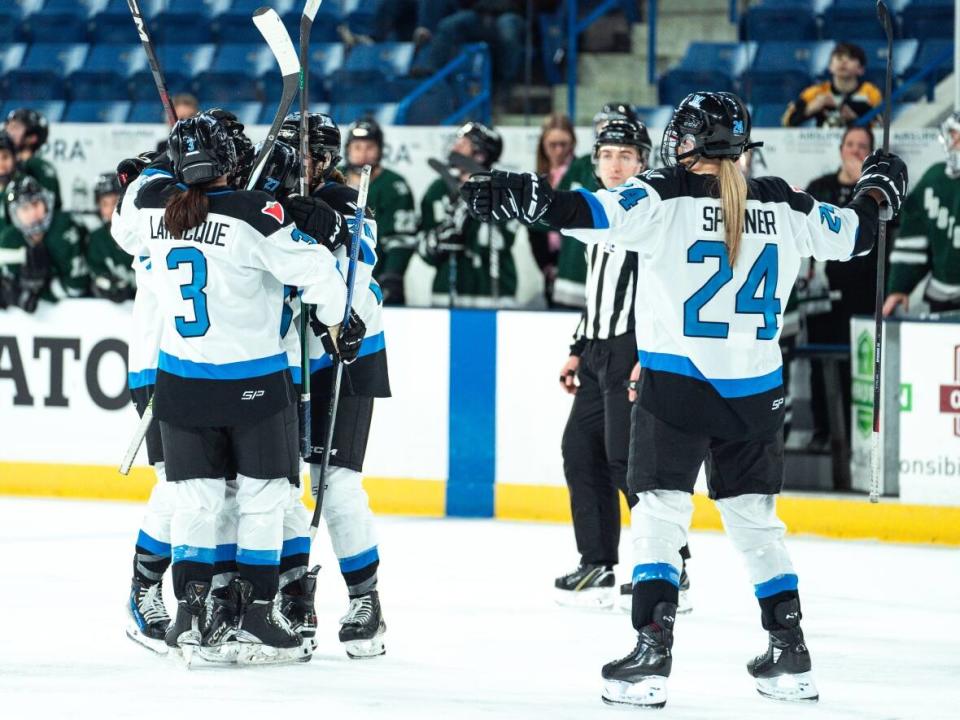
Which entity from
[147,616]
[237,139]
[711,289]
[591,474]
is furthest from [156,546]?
[711,289]

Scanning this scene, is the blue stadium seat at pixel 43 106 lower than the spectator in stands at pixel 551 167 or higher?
higher

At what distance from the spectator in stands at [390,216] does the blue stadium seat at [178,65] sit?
1.88 m

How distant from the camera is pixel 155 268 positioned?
13.4ft

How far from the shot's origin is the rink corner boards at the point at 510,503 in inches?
247

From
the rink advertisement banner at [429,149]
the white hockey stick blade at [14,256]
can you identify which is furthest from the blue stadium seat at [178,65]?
the white hockey stick blade at [14,256]

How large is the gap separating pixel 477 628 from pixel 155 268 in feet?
4.64

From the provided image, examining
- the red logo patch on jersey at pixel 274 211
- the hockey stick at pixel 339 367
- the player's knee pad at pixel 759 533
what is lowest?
the player's knee pad at pixel 759 533

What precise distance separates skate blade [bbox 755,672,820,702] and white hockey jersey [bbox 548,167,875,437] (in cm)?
58

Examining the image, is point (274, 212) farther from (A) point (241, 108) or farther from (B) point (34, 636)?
(A) point (241, 108)

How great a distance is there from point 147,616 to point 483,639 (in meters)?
0.88

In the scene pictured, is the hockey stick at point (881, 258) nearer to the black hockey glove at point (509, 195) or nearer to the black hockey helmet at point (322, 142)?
the black hockey glove at point (509, 195)

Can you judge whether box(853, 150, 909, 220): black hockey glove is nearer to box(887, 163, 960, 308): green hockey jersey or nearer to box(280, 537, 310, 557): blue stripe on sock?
box(280, 537, 310, 557): blue stripe on sock

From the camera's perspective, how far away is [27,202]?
7.35m

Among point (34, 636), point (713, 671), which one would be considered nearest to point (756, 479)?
point (713, 671)
